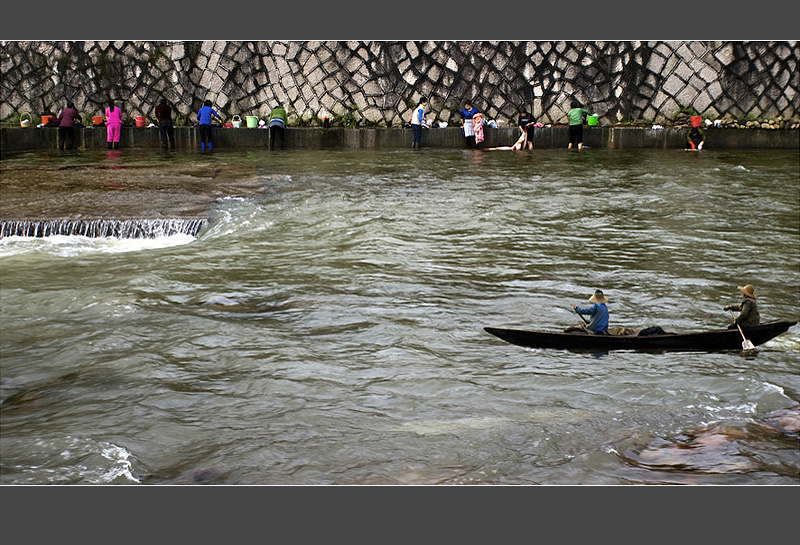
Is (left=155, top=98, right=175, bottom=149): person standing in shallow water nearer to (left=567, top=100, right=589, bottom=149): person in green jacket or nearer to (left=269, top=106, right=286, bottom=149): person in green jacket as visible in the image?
(left=269, top=106, right=286, bottom=149): person in green jacket

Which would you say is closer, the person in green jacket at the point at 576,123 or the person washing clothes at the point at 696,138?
the person in green jacket at the point at 576,123

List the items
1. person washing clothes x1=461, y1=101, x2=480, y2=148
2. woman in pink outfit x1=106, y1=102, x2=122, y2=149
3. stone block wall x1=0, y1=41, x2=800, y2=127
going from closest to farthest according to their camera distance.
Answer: woman in pink outfit x1=106, y1=102, x2=122, y2=149 → person washing clothes x1=461, y1=101, x2=480, y2=148 → stone block wall x1=0, y1=41, x2=800, y2=127

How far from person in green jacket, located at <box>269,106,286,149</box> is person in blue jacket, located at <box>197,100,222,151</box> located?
136cm

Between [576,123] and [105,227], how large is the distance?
42.0ft

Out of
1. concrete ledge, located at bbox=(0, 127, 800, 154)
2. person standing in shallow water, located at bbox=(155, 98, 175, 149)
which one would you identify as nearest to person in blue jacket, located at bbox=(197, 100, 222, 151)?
concrete ledge, located at bbox=(0, 127, 800, 154)

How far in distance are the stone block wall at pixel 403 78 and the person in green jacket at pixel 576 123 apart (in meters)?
1.51

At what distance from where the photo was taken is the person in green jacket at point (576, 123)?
835 inches

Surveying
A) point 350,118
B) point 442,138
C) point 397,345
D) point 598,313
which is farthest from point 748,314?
point 350,118

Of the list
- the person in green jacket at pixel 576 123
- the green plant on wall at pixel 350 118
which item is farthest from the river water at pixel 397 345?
the green plant on wall at pixel 350 118

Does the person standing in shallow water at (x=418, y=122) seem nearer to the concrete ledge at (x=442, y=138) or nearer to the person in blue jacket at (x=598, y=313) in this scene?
the concrete ledge at (x=442, y=138)

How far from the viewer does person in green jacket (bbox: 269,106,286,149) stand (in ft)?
71.4

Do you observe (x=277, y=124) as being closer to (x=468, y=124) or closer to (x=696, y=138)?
(x=468, y=124)

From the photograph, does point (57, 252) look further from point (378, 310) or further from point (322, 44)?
point (322, 44)

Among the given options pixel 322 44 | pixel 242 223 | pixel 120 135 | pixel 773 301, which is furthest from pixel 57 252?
pixel 322 44
